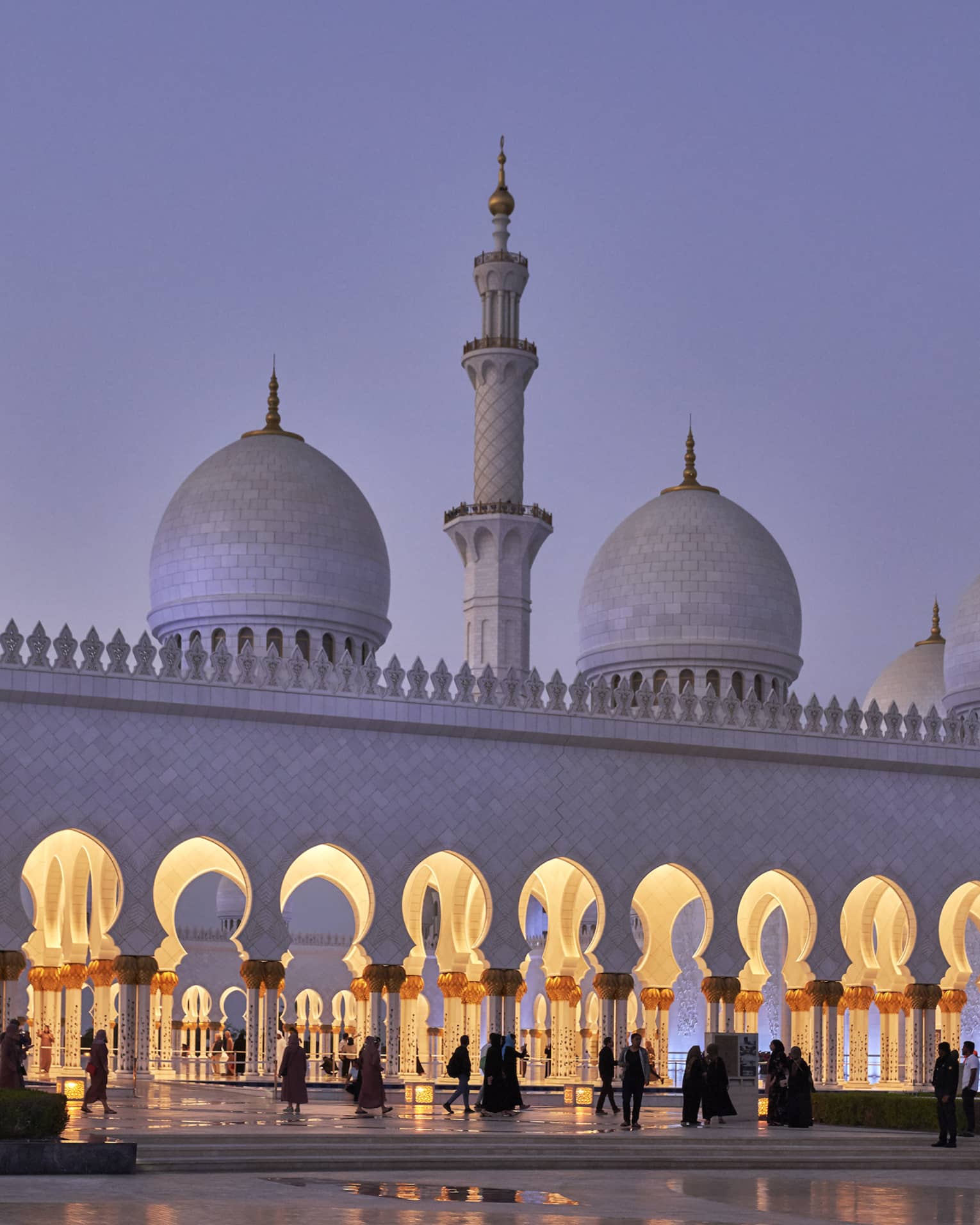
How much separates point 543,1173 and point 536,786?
9.71 metres

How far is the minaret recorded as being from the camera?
26.1 m

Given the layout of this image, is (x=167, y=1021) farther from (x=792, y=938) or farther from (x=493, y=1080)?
(x=493, y=1080)

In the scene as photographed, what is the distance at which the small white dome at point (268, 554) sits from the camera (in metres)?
22.3

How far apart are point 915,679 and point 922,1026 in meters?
11.5

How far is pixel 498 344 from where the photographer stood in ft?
87.9

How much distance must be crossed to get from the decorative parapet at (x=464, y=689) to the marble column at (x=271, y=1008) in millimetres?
2777

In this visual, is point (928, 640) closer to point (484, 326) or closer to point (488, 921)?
point (484, 326)

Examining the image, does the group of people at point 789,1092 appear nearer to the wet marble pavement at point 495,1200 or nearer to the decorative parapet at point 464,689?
the wet marble pavement at point 495,1200

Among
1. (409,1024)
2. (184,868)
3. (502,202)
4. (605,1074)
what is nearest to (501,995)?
(409,1024)

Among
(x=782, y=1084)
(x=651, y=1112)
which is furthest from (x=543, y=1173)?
(x=651, y=1112)

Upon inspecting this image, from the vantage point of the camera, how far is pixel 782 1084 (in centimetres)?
1499

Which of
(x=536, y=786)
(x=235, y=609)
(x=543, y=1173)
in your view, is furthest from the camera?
(x=235, y=609)

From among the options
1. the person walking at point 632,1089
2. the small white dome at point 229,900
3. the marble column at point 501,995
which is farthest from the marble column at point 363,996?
the small white dome at point 229,900

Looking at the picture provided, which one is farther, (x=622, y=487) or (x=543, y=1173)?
(x=622, y=487)
